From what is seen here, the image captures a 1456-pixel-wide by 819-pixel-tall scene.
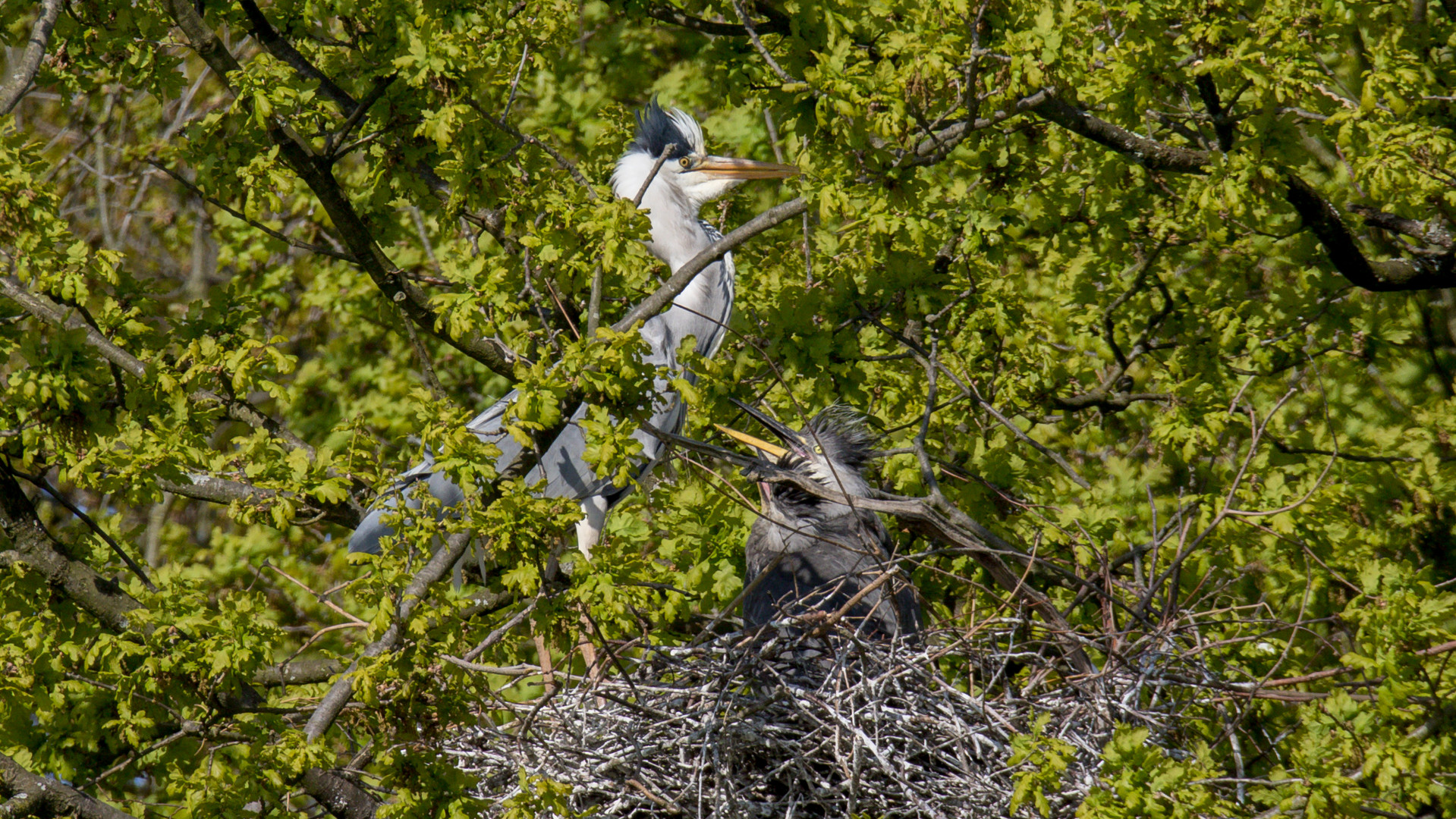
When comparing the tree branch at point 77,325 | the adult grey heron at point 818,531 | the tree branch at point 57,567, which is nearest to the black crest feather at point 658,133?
the adult grey heron at point 818,531

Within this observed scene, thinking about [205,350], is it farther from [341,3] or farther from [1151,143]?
[1151,143]

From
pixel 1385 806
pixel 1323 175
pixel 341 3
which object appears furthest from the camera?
pixel 1323 175

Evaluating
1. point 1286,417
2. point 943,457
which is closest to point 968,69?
point 943,457

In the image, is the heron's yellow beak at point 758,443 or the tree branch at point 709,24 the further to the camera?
the heron's yellow beak at point 758,443

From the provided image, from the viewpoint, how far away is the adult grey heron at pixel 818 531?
4285 mm

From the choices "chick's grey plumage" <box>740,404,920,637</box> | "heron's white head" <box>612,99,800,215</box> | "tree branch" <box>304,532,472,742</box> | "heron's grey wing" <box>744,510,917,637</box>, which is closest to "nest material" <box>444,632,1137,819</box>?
"tree branch" <box>304,532,472,742</box>

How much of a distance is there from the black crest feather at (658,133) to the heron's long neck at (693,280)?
0.27m

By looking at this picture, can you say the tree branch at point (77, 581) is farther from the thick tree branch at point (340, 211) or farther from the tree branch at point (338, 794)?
the thick tree branch at point (340, 211)

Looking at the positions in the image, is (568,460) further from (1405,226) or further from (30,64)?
(1405,226)

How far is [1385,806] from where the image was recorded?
8.66ft

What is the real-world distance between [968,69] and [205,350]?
1.90 metres

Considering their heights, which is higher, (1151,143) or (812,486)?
(1151,143)

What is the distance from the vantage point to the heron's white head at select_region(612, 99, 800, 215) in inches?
209

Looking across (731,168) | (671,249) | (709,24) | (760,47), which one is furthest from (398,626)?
(731,168)
